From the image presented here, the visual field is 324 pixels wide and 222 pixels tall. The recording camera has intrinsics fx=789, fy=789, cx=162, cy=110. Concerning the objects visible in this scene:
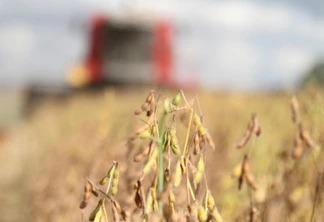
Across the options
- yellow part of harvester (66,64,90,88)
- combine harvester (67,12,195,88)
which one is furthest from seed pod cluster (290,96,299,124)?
yellow part of harvester (66,64,90,88)

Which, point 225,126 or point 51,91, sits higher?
point 51,91

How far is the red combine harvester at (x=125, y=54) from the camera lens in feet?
63.1

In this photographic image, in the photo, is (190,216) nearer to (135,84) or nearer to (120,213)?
(120,213)

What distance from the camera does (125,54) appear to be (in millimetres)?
19391

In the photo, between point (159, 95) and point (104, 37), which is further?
point (104, 37)

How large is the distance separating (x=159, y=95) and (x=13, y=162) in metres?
10.2

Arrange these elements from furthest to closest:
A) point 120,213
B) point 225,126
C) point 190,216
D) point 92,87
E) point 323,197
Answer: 1. point 92,87
2. point 225,126
3. point 323,197
4. point 120,213
5. point 190,216

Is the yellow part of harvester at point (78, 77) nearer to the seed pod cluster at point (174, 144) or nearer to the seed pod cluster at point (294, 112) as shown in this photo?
the seed pod cluster at point (294, 112)

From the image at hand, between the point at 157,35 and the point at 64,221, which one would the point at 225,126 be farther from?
the point at 157,35

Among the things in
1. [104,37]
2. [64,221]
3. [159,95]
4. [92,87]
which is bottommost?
[64,221]

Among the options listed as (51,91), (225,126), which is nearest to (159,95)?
(225,126)

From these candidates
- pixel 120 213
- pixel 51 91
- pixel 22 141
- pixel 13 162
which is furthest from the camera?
pixel 51 91

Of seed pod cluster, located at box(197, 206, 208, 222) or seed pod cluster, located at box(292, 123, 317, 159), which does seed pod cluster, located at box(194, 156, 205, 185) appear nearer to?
seed pod cluster, located at box(197, 206, 208, 222)

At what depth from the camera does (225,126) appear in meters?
6.39
